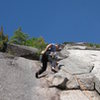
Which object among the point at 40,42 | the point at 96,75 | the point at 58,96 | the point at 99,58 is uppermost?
the point at 40,42

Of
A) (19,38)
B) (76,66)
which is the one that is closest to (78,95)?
(76,66)

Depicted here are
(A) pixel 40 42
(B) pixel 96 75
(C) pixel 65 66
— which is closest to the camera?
(B) pixel 96 75

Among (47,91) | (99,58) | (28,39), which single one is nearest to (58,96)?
(47,91)

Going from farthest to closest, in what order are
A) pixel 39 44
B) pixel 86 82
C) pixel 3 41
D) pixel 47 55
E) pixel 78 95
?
1. pixel 39 44
2. pixel 3 41
3. pixel 47 55
4. pixel 86 82
5. pixel 78 95

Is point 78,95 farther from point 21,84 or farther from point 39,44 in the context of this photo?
point 39,44

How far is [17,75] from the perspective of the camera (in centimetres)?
1486

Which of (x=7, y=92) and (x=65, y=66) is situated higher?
(x=65, y=66)

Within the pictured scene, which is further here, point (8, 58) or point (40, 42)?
point (40, 42)

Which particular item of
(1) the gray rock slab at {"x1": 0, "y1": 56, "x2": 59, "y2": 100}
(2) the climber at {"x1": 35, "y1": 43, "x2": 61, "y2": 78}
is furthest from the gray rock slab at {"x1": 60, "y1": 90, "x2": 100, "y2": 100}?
(2) the climber at {"x1": 35, "y1": 43, "x2": 61, "y2": 78}

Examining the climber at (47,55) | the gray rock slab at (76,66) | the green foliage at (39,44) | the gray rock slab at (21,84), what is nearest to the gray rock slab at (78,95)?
the gray rock slab at (21,84)

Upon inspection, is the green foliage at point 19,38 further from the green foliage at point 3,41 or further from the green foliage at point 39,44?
the green foliage at point 3,41

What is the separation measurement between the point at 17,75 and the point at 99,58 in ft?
21.0

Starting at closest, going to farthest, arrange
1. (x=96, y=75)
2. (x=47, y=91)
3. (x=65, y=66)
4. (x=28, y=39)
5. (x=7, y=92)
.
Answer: (x=7, y=92) < (x=47, y=91) < (x=96, y=75) < (x=65, y=66) < (x=28, y=39)

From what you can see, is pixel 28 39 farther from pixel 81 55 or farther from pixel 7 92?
pixel 7 92
